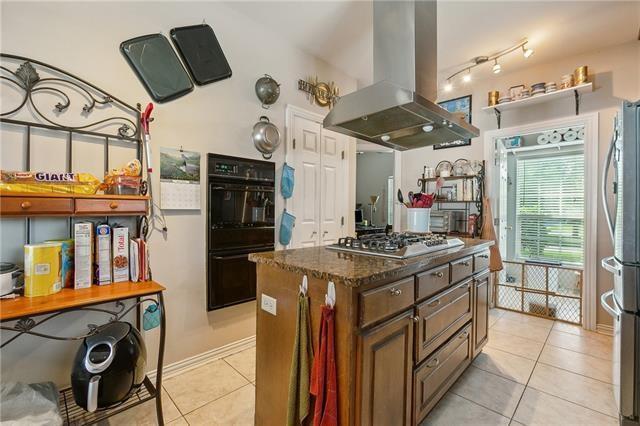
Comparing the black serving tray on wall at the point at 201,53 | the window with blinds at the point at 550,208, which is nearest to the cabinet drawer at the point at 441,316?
the black serving tray on wall at the point at 201,53

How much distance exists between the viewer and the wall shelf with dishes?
281 cm

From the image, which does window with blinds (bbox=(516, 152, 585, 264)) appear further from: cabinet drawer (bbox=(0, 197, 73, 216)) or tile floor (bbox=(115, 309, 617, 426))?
cabinet drawer (bbox=(0, 197, 73, 216))

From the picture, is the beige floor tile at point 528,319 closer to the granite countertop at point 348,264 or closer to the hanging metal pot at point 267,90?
the granite countertop at point 348,264

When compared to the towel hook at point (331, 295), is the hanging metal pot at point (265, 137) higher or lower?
higher

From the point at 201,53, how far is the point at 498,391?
3.26m

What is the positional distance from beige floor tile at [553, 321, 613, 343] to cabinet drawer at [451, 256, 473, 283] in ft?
6.36

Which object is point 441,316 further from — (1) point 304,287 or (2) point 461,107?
(2) point 461,107

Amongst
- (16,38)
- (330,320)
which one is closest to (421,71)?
(330,320)

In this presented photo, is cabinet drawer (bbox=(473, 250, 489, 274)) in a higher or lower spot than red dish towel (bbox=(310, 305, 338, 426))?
higher

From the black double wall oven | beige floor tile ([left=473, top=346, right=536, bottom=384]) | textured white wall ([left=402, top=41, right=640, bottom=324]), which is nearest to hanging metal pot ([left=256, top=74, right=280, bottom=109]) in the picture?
the black double wall oven

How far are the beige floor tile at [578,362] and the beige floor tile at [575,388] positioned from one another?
0.09 meters

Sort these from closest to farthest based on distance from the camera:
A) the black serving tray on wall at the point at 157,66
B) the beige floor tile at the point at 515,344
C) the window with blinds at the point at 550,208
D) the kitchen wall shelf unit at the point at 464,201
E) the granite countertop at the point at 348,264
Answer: the granite countertop at the point at 348,264 < the black serving tray on wall at the point at 157,66 < the beige floor tile at the point at 515,344 < the kitchen wall shelf unit at the point at 464,201 < the window with blinds at the point at 550,208

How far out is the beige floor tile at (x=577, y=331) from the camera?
273 cm

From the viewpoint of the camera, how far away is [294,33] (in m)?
2.66
